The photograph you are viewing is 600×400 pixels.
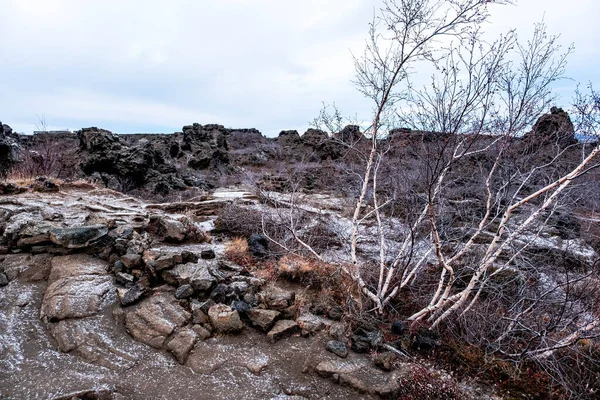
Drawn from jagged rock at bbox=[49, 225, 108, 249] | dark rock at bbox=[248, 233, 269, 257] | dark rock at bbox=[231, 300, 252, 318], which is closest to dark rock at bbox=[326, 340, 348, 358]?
dark rock at bbox=[231, 300, 252, 318]

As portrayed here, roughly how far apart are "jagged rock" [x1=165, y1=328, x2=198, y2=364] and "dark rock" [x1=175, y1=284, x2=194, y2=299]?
63 cm

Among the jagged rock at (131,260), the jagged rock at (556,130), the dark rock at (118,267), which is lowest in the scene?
the dark rock at (118,267)

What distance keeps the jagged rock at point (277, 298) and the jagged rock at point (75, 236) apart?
2975 mm

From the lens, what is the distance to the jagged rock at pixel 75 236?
204 inches

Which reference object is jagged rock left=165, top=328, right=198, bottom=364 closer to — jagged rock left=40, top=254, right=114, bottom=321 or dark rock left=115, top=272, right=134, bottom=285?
jagged rock left=40, top=254, right=114, bottom=321

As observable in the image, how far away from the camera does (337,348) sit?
3.97 m

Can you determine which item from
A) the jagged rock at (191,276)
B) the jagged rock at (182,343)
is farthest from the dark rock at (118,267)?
the jagged rock at (182,343)

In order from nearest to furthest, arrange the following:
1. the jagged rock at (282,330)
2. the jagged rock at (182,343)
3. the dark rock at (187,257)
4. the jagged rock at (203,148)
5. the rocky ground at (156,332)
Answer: the rocky ground at (156,332)
the jagged rock at (182,343)
the jagged rock at (282,330)
the dark rock at (187,257)
the jagged rock at (203,148)

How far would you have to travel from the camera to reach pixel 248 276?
532cm

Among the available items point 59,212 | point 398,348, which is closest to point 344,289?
point 398,348

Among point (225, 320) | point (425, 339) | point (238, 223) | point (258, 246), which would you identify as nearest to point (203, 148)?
point (238, 223)

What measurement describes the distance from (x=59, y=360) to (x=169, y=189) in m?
11.2

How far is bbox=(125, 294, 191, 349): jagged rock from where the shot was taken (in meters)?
3.87

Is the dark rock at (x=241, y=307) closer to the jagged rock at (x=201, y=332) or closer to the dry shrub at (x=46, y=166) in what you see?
the jagged rock at (x=201, y=332)
